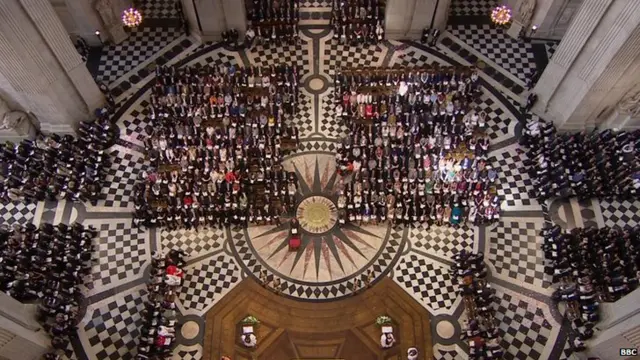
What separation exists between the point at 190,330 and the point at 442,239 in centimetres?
1084

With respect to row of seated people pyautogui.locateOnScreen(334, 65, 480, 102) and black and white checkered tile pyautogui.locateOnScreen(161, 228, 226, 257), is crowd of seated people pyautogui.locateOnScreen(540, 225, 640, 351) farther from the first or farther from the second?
black and white checkered tile pyautogui.locateOnScreen(161, 228, 226, 257)

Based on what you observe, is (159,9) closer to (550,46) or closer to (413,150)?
(413,150)

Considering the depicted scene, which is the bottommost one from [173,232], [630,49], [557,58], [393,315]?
[393,315]

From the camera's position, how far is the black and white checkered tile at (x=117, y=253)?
Result: 20.6 meters

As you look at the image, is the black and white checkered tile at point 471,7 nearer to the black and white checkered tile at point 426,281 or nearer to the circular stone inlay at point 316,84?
the circular stone inlay at point 316,84

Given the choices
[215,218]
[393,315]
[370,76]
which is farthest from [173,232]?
[370,76]

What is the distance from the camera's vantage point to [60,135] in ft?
75.2

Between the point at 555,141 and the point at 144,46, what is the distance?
68.2 feet

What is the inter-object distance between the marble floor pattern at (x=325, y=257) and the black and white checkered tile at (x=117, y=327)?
4 centimetres

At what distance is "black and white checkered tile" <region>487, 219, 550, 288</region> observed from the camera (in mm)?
20625

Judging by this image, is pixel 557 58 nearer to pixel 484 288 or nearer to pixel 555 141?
pixel 555 141

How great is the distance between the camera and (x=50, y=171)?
2194 centimetres

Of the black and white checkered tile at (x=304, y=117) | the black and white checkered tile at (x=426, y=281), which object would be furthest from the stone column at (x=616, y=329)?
the black and white checkered tile at (x=304, y=117)

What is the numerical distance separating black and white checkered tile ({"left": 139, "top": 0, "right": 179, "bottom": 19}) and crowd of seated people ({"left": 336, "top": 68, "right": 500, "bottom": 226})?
10.5m
